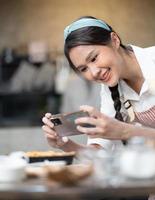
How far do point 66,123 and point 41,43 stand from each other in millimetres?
4475

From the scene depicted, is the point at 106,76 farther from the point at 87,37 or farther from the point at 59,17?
the point at 59,17

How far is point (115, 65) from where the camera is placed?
2.05 meters

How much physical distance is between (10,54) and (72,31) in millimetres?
4269

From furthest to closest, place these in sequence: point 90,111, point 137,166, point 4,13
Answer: point 4,13 < point 90,111 < point 137,166

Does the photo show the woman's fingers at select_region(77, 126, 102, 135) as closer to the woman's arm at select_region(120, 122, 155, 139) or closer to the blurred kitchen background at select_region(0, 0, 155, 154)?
the woman's arm at select_region(120, 122, 155, 139)

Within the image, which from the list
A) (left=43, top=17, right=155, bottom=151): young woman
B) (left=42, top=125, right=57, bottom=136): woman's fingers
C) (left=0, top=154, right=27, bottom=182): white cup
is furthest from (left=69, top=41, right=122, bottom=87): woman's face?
(left=0, top=154, right=27, bottom=182): white cup

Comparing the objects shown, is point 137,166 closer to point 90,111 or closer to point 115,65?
point 90,111

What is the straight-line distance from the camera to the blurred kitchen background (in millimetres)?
5723

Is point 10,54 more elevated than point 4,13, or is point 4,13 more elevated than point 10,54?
point 4,13

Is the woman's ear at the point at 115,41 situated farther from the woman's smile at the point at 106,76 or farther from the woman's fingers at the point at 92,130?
the woman's fingers at the point at 92,130

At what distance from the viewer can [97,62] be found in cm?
199

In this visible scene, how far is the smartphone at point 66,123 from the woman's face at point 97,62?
9.1 inches

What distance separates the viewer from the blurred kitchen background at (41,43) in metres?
5.72

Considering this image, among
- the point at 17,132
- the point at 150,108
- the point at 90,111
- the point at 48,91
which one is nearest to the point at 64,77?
the point at 48,91
